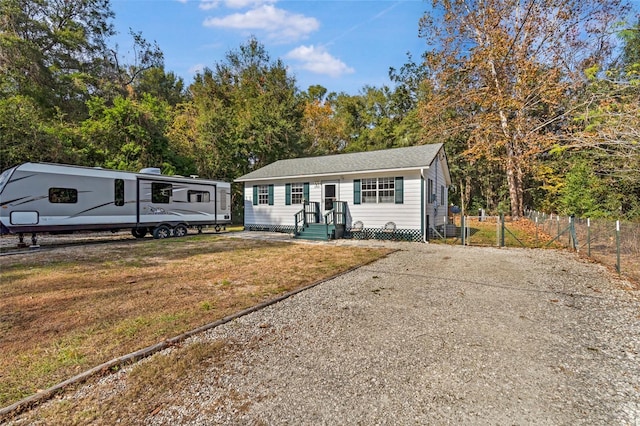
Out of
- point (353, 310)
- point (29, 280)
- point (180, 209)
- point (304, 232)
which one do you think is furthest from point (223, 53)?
point (353, 310)

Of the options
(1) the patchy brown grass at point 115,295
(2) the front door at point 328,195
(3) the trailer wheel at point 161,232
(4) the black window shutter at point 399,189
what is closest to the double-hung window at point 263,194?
(2) the front door at point 328,195

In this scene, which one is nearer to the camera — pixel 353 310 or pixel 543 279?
pixel 353 310

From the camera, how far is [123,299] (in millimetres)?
4781

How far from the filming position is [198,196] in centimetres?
1472

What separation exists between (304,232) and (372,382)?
10.8 meters

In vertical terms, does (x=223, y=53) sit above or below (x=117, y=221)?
above

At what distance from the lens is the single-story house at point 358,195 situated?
11.9 meters

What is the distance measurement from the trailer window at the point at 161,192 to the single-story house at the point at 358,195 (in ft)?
13.1

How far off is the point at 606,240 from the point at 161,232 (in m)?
15.3

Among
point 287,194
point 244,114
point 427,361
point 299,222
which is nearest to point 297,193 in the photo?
point 287,194

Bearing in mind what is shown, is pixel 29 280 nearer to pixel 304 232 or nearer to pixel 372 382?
pixel 372 382

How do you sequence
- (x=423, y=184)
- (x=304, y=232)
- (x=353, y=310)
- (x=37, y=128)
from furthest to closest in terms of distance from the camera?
1. (x=37, y=128)
2. (x=304, y=232)
3. (x=423, y=184)
4. (x=353, y=310)

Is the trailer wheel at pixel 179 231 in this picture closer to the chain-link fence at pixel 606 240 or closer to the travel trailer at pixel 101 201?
the travel trailer at pixel 101 201

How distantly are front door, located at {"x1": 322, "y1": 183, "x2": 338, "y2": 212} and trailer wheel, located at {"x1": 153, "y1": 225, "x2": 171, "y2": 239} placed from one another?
7123 millimetres
